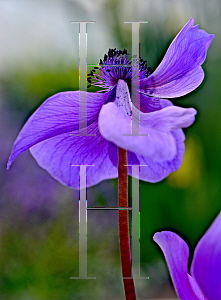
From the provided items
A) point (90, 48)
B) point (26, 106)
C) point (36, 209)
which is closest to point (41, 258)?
point (36, 209)

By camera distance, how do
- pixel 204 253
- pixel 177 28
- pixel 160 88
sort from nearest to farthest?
1. pixel 204 253
2. pixel 160 88
3. pixel 177 28

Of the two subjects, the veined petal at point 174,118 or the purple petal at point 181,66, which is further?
the purple petal at point 181,66

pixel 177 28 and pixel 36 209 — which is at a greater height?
pixel 177 28

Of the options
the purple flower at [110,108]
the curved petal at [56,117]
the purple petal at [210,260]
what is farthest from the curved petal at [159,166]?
Answer: the purple petal at [210,260]

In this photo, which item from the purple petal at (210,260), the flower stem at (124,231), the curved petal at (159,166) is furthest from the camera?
the curved petal at (159,166)

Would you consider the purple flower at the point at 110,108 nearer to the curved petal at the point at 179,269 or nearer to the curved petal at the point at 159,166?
the curved petal at the point at 159,166

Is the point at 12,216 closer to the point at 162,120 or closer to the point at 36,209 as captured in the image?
the point at 36,209

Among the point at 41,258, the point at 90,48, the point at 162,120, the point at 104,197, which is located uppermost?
the point at 90,48
